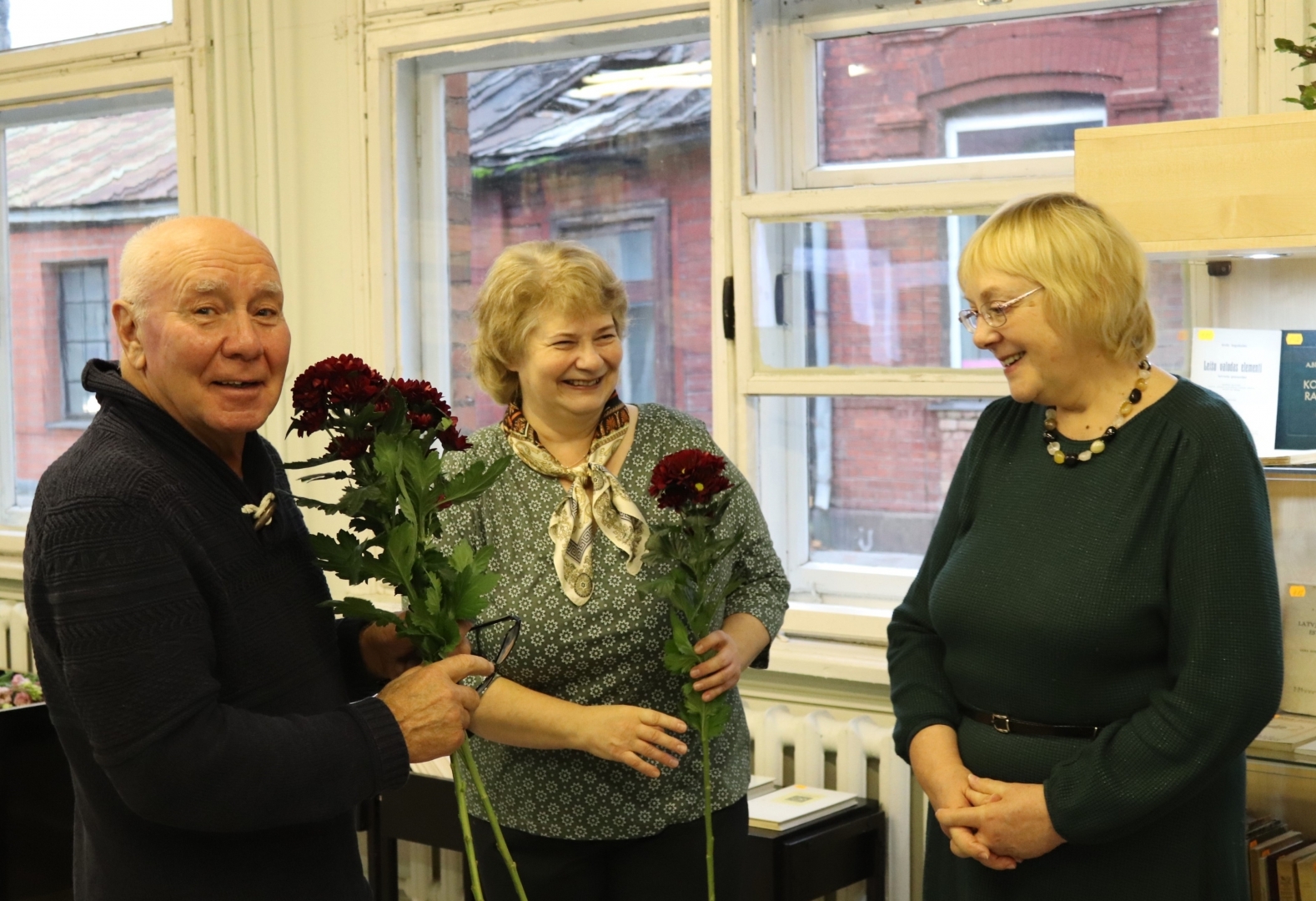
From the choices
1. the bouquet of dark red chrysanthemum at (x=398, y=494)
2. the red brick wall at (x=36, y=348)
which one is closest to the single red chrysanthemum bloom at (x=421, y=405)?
the bouquet of dark red chrysanthemum at (x=398, y=494)

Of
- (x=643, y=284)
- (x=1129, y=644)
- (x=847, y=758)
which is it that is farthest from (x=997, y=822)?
(x=643, y=284)

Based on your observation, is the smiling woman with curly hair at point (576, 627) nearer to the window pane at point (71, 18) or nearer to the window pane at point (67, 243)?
the window pane at point (71, 18)

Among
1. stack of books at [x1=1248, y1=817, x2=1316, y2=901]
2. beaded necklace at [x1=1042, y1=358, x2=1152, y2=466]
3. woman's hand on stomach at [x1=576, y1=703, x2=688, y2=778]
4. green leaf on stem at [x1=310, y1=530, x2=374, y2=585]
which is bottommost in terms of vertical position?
stack of books at [x1=1248, y1=817, x2=1316, y2=901]

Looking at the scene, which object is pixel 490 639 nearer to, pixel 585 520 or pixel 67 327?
pixel 585 520

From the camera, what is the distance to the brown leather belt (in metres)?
1.67

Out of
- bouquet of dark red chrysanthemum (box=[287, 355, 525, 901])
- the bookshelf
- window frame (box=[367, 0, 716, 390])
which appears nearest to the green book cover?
the bookshelf

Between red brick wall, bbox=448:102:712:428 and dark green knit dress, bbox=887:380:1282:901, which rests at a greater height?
red brick wall, bbox=448:102:712:428

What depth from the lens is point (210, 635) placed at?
1383mm

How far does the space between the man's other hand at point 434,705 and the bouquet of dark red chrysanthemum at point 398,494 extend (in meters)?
0.03

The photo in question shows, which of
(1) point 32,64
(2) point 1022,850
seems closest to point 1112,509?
(2) point 1022,850

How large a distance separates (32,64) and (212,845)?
144 inches

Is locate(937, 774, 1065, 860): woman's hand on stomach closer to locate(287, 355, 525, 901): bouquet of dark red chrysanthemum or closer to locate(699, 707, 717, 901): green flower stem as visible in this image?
locate(699, 707, 717, 901): green flower stem

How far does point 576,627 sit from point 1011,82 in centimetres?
176

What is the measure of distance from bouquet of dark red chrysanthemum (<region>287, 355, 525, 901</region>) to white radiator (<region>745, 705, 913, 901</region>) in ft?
5.17
